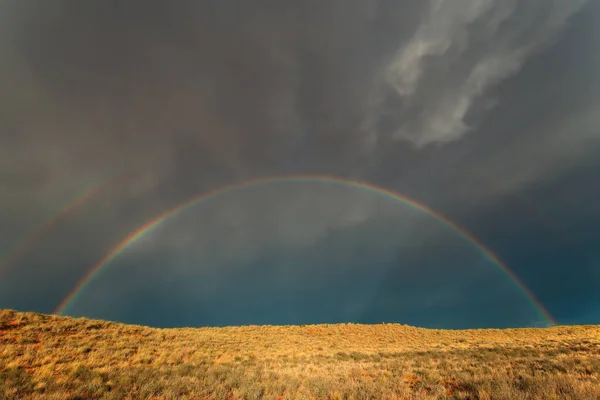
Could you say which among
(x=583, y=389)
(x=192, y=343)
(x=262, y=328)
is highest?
(x=262, y=328)

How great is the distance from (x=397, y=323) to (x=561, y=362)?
49197 mm

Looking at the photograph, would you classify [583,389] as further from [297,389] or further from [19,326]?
[19,326]

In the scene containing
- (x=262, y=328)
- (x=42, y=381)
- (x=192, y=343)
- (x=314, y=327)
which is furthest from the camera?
(x=314, y=327)

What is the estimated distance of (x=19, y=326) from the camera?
21.8 meters

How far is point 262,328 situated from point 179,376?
40576mm

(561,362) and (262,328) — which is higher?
(262,328)

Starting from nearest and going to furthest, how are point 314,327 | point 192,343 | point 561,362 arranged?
1. point 561,362
2. point 192,343
3. point 314,327

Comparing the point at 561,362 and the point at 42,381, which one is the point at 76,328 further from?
the point at 561,362

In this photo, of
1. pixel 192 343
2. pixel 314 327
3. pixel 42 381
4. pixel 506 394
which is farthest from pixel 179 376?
pixel 314 327

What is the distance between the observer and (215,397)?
11.3m

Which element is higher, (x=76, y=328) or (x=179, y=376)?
(x=76, y=328)

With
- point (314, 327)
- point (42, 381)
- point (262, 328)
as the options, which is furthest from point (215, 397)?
point (314, 327)

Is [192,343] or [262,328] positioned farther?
[262,328]

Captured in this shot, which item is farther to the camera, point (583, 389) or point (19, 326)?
point (19, 326)
